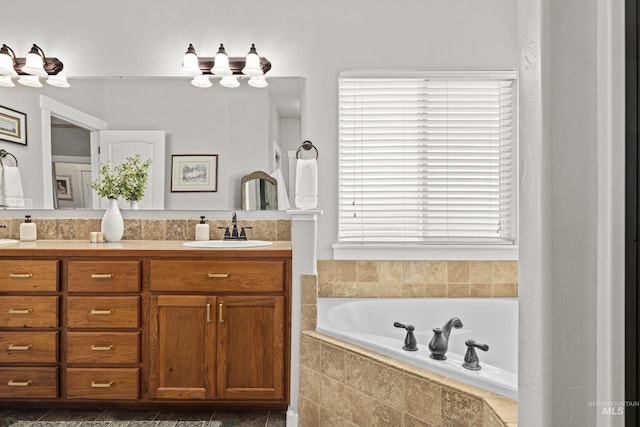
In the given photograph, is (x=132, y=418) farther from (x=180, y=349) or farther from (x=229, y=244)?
(x=229, y=244)

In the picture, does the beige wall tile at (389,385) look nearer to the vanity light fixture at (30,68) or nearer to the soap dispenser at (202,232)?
the soap dispenser at (202,232)

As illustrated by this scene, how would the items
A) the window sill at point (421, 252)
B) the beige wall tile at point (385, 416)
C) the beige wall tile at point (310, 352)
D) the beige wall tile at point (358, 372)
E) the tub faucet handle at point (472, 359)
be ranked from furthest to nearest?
the window sill at point (421, 252)
the beige wall tile at point (310, 352)
the beige wall tile at point (358, 372)
the beige wall tile at point (385, 416)
the tub faucet handle at point (472, 359)

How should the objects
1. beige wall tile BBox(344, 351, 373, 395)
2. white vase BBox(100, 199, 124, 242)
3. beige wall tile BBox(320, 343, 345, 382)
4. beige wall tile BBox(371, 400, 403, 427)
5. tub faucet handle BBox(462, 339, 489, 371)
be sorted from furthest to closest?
1. white vase BBox(100, 199, 124, 242)
2. beige wall tile BBox(320, 343, 345, 382)
3. beige wall tile BBox(344, 351, 373, 395)
4. beige wall tile BBox(371, 400, 403, 427)
5. tub faucet handle BBox(462, 339, 489, 371)

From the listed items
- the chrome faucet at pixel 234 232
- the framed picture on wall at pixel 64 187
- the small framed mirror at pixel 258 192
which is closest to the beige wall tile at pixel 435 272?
the small framed mirror at pixel 258 192

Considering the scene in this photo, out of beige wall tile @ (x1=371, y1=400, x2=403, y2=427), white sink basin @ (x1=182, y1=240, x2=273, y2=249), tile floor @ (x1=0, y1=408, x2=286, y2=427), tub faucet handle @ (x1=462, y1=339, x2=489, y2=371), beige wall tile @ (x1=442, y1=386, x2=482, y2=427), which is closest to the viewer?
beige wall tile @ (x1=442, y1=386, x2=482, y2=427)

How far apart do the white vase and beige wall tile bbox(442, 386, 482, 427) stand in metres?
2.11

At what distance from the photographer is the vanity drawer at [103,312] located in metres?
2.25

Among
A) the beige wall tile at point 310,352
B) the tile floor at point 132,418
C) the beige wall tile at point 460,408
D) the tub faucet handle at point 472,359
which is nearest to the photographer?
the beige wall tile at point 460,408

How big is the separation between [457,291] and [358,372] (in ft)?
3.94

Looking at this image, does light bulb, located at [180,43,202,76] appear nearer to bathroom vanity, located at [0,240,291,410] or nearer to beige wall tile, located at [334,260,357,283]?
bathroom vanity, located at [0,240,291,410]

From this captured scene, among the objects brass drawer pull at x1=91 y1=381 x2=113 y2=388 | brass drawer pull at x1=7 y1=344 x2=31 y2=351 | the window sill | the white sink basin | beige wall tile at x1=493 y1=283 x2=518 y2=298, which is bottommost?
brass drawer pull at x1=91 y1=381 x2=113 y2=388

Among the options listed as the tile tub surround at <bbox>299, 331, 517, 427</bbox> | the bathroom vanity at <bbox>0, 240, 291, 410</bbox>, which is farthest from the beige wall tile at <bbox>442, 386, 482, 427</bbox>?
the bathroom vanity at <bbox>0, 240, 291, 410</bbox>

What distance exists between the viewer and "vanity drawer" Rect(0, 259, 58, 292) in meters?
2.26

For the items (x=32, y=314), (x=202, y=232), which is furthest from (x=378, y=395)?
(x=32, y=314)
